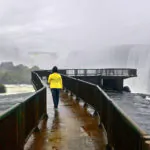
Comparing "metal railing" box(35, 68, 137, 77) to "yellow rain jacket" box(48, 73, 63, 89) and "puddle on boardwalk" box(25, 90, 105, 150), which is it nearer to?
"yellow rain jacket" box(48, 73, 63, 89)

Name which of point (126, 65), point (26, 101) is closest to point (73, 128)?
point (26, 101)

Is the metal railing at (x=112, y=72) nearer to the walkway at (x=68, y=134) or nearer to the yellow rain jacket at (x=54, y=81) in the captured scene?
the yellow rain jacket at (x=54, y=81)

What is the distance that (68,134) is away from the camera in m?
10.2

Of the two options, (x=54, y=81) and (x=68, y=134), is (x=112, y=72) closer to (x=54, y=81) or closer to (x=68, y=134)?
(x=54, y=81)

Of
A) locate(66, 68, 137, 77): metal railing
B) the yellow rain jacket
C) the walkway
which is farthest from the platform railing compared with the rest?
the walkway

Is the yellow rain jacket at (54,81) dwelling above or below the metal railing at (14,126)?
above

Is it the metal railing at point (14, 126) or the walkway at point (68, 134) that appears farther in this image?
the walkway at point (68, 134)

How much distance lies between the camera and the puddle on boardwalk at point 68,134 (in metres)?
8.68

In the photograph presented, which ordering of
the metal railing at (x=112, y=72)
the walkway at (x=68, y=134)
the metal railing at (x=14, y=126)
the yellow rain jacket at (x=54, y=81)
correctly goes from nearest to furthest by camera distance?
the metal railing at (x=14, y=126)
the walkway at (x=68, y=134)
the yellow rain jacket at (x=54, y=81)
the metal railing at (x=112, y=72)

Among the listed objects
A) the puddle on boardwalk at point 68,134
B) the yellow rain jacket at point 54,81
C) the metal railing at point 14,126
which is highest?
the yellow rain jacket at point 54,81

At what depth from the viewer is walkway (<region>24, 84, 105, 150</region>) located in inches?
342

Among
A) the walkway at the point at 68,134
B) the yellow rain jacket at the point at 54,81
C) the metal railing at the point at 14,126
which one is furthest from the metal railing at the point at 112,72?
the metal railing at the point at 14,126

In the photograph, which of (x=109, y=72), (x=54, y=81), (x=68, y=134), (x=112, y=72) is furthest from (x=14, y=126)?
(x=112, y=72)

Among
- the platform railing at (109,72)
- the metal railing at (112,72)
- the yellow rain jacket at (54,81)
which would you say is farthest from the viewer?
the metal railing at (112,72)
